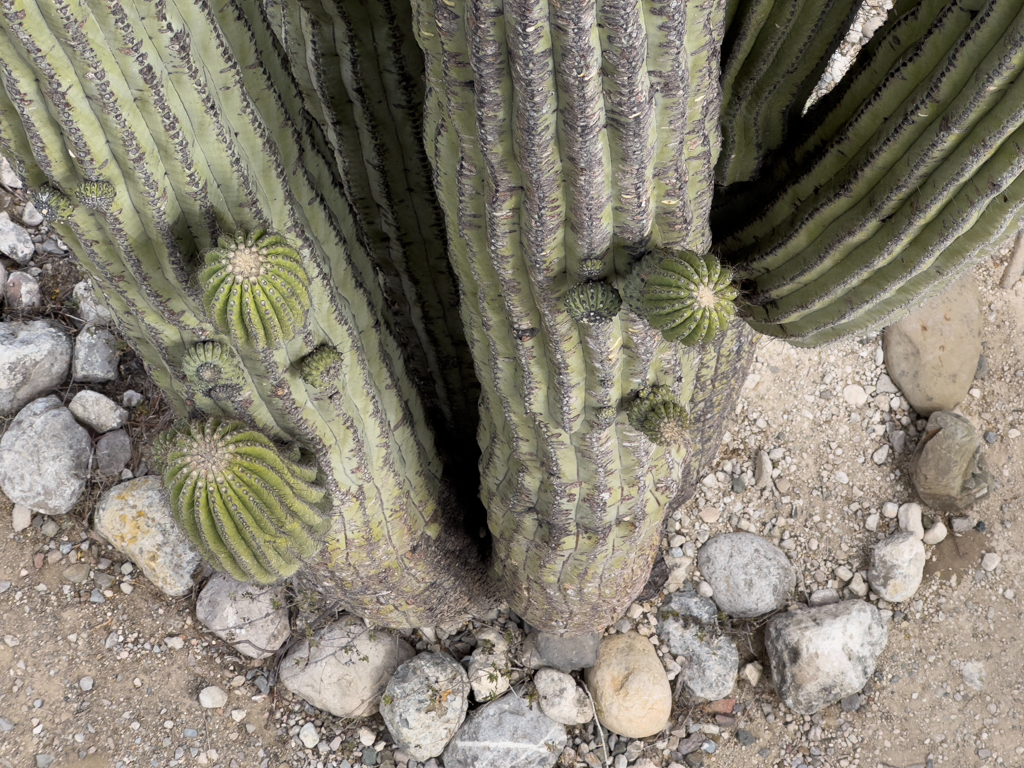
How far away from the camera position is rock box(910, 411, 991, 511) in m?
4.46

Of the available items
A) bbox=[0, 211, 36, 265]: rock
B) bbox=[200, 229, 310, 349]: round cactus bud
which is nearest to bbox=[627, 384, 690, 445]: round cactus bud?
bbox=[200, 229, 310, 349]: round cactus bud

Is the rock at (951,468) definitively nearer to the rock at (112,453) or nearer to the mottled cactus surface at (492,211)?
the mottled cactus surface at (492,211)

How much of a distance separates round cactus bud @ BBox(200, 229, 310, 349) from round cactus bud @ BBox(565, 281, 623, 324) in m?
0.63

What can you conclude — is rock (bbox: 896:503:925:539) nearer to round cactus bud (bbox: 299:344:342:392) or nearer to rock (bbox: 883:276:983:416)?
rock (bbox: 883:276:983:416)

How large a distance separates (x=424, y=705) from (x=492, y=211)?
9.32ft

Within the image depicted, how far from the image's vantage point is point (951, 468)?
4.45m

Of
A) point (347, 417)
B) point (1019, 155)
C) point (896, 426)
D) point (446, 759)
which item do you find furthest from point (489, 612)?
point (1019, 155)

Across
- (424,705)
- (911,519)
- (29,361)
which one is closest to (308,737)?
(424,705)

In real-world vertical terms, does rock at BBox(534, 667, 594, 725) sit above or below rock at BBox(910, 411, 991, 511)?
below

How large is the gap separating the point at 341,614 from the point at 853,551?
8.99ft

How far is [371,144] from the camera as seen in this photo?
267 cm

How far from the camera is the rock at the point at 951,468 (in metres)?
4.46

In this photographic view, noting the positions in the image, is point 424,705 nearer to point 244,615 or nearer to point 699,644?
point 244,615

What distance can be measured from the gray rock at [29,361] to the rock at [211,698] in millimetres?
1764
